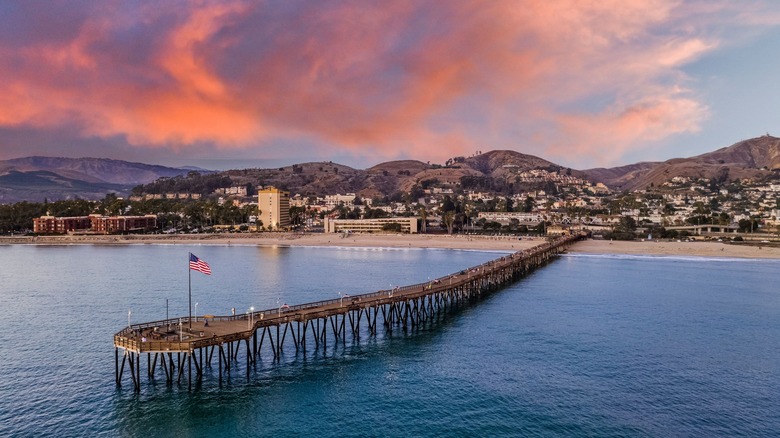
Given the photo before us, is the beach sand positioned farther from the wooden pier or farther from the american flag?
the american flag

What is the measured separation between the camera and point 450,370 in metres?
44.2

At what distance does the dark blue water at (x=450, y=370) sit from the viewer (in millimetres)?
33969

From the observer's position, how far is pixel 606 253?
477 ft

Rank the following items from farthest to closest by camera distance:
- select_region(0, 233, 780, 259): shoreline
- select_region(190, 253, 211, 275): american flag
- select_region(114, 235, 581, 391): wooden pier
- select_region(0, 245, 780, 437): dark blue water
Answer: select_region(0, 233, 780, 259): shoreline
select_region(190, 253, 211, 275): american flag
select_region(114, 235, 581, 391): wooden pier
select_region(0, 245, 780, 437): dark blue water

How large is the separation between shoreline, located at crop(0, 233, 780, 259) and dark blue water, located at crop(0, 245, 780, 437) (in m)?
58.6

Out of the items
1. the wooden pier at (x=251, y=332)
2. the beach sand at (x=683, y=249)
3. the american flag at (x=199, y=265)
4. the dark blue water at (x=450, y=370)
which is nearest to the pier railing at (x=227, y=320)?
the wooden pier at (x=251, y=332)

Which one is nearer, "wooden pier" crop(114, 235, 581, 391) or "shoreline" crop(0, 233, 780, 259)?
"wooden pier" crop(114, 235, 581, 391)

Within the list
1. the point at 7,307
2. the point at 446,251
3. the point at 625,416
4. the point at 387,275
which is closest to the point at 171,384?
the point at 625,416

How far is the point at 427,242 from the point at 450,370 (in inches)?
5297

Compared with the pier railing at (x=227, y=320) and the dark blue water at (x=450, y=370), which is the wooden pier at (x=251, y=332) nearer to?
the pier railing at (x=227, y=320)

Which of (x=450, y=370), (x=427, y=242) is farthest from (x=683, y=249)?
(x=450, y=370)

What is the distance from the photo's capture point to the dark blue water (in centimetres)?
3397

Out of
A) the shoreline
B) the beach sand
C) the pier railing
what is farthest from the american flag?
the beach sand

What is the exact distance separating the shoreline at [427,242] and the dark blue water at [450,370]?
5857 cm
